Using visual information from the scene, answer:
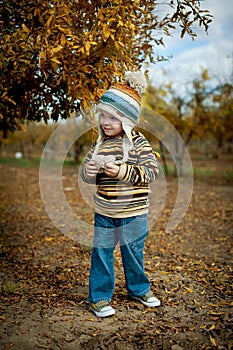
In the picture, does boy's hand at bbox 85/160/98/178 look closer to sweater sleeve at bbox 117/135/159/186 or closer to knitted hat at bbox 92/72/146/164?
knitted hat at bbox 92/72/146/164

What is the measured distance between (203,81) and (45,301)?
523 inches

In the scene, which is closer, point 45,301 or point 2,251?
point 45,301

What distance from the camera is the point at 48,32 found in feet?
10.2

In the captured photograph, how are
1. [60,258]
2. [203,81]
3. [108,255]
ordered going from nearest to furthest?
[108,255]
[60,258]
[203,81]

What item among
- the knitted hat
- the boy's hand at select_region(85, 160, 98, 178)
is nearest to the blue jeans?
the boy's hand at select_region(85, 160, 98, 178)

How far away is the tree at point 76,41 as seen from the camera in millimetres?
3148

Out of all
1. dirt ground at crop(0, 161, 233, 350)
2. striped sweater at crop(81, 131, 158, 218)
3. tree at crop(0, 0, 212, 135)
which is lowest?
dirt ground at crop(0, 161, 233, 350)

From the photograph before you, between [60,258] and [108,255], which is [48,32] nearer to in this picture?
[108,255]

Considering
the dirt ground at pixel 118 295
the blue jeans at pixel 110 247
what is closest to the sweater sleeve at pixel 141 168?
the blue jeans at pixel 110 247

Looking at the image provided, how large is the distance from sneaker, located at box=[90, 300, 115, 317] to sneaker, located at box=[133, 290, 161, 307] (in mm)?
346

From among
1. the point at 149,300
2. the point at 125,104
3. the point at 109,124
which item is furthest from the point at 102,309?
the point at 125,104

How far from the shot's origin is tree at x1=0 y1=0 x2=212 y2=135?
10.3ft

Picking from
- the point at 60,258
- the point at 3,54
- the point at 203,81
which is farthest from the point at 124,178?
the point at 203,81

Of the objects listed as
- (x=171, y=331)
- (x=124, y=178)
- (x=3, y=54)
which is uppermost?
(x=3, y=54)
